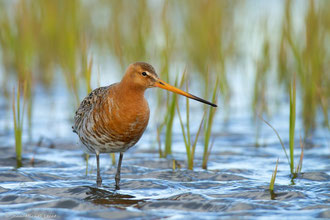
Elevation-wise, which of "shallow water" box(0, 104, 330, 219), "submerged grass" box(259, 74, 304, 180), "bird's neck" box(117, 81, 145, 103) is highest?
"bird's neck" box(117, 81, 145, 103)

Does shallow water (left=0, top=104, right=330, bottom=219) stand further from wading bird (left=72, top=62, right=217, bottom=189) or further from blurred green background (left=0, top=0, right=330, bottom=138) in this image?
blurred green background (left=0, top=0, right=330, bottom=138)

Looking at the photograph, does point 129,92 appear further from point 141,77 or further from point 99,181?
point 99,181

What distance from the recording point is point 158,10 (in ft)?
37.3

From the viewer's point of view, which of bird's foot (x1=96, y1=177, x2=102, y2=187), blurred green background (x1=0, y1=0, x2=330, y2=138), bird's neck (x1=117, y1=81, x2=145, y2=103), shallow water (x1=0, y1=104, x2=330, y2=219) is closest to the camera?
shallow water (x1=0, y1=104, x2=330, y2=219)

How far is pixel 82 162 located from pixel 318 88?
3.37 m

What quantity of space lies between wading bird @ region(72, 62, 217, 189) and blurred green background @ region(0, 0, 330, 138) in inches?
57.6

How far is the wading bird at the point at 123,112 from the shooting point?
17.9ft

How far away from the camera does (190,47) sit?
11.0 meters

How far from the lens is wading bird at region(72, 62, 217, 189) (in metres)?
5.47

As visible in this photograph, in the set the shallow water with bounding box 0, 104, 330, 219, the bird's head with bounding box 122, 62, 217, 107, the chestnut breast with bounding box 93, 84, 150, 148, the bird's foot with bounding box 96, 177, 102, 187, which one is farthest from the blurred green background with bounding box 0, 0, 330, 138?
the bird's foot with bounding box 96, 177, 102, 187

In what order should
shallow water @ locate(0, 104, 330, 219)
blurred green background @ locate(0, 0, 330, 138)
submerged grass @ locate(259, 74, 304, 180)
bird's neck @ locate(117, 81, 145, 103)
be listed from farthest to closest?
blurred green background @ locate(0, 0, 330, 138) < bird's neck @ locate(117, 81, 145, 103) < submerged grass @ locate(259, 74, 304, 180) < shallow water @ locate(0, 104, 330, 219)

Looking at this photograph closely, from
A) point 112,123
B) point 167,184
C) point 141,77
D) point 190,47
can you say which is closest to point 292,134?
point 167,184

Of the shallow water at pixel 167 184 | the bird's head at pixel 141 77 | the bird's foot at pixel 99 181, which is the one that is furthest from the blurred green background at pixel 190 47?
the bird's foot at pixel 99 181

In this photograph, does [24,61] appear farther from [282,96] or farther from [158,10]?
[282,96]
